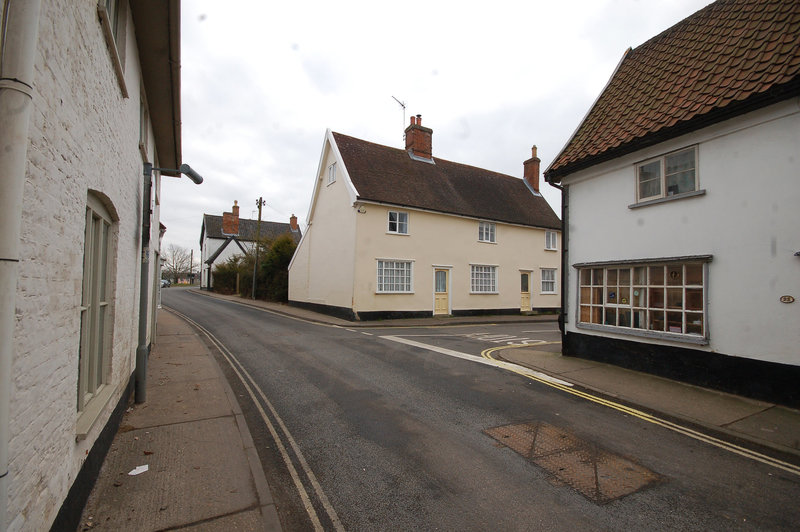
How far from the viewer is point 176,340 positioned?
1175 centimetres

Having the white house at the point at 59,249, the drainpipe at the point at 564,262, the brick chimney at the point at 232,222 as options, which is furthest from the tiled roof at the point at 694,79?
the brick chimney at the point at 232,222

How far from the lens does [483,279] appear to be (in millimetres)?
22875

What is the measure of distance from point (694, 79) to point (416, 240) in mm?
13556

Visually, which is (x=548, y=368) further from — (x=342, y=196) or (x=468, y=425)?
(x=342, y=196)

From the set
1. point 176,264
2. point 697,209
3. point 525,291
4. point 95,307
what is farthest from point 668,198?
point 176,264

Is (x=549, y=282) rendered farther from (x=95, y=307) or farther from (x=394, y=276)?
(x=95, y=307)

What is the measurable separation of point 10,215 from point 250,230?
58.3 metres

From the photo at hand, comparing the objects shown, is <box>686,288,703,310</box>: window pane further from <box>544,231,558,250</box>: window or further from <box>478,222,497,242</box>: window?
<box>544,231,558,250</box>: window

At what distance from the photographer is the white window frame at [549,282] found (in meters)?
25.3

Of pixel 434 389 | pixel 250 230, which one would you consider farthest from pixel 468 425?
pixel 250 230

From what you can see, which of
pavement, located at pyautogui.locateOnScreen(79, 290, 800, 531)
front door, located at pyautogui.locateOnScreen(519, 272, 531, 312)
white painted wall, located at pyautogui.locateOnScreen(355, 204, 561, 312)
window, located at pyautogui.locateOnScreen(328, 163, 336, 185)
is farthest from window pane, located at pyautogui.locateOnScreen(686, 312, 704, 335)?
window, located at pyautogui.locateOnScreen(328, 163, 336, 185)

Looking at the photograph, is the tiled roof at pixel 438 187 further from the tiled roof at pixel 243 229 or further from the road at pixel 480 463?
the tiled roof at pixel 243 229

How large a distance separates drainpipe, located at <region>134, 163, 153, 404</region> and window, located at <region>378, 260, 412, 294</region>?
43.1ft

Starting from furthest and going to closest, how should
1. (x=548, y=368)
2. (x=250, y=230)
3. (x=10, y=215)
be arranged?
(x=250, y=230)
(x=548, y=368)
(x=10, y=215)
